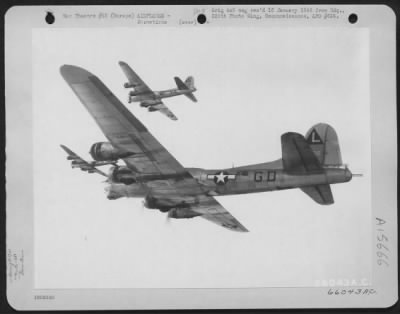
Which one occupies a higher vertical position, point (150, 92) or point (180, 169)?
point (150, 92)

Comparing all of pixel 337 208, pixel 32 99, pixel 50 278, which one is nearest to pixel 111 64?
pixel 32 99

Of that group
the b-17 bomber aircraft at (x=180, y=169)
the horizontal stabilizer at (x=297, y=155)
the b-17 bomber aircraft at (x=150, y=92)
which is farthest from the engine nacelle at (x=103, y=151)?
the horizontal stabilizer at (x=297, y=155)

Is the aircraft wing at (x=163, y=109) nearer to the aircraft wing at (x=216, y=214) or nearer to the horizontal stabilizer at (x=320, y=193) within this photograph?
the aircraft wing at (x=216, y=214)

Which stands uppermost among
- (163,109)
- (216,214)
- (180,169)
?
(163,109)

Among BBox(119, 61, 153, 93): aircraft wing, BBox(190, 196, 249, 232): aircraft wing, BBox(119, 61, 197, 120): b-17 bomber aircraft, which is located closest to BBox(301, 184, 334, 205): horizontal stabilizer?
BBox(190, 196, 249, 232): aircraft wing

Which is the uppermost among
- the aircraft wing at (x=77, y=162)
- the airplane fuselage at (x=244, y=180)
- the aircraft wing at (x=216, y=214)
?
the aircraft wing at (x=77, y=162)

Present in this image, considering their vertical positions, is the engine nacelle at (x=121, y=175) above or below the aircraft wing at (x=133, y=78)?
below

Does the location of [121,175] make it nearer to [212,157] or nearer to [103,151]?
[103,151]

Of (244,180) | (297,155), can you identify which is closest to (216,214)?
(244,180)
